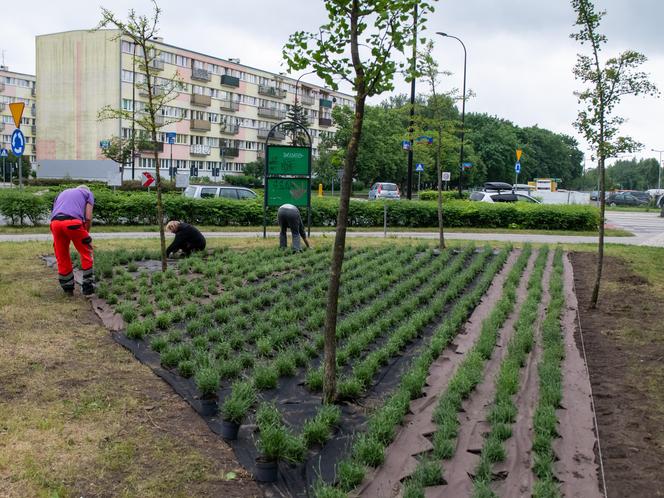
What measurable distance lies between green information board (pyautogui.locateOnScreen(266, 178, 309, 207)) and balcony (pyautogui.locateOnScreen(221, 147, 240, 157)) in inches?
2416

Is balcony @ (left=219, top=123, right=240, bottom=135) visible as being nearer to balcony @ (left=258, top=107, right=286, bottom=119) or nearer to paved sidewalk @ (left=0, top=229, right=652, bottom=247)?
balcony @ (left=258, top=107, right=286, bottom=119)

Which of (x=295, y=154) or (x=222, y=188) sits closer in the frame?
(x=295, y=154)

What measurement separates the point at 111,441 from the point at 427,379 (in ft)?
8.56

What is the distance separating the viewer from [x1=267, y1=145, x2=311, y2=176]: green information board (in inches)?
616

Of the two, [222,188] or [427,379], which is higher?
[222,188]

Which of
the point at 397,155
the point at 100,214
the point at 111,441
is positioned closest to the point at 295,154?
the point at 100,214

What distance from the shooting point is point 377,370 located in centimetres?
584

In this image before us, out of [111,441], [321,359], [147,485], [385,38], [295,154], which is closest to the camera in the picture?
[147,485]

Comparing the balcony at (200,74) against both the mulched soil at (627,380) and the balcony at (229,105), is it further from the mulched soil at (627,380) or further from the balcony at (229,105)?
the mulched soil at (627,380)

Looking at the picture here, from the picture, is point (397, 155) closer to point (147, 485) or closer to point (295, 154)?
point (295, 154)

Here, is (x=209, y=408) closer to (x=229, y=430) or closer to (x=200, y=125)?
(x=229, y=430)

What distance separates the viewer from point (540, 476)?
13.0 feet

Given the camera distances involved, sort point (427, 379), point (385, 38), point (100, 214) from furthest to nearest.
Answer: point (100, 214) < point (427, 379) < point (385, 38)

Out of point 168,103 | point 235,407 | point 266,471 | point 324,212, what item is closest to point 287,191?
point 324,212
